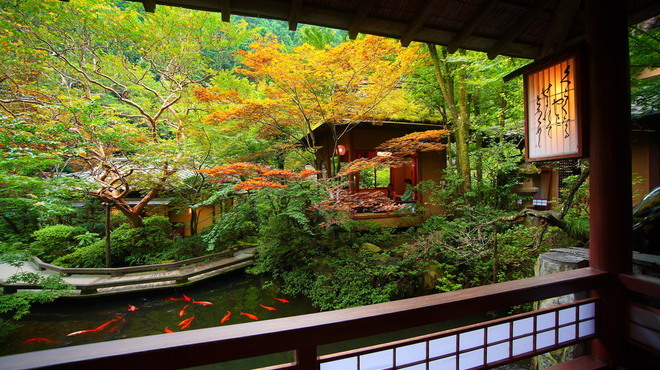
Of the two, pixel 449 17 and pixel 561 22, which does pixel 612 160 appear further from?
pixel 449 17

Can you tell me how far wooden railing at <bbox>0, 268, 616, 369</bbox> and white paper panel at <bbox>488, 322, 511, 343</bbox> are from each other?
289 millimetres

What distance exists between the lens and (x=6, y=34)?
26.8ft

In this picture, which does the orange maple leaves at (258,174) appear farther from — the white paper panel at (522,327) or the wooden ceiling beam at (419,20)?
the white paper panel at (522,327)

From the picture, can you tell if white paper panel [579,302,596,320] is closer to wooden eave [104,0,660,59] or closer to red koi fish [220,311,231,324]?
wooden eave [104,0,660,59]

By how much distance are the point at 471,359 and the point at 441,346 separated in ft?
0.81

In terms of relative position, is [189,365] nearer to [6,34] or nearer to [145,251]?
[145,251]

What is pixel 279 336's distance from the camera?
1.22m

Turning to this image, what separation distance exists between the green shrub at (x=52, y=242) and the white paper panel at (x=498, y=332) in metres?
12.8

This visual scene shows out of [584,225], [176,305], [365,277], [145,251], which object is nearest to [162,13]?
[145,251]

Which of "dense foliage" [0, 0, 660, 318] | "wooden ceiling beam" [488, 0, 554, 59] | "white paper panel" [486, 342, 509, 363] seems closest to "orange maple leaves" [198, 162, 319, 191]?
"dense foliage" [0, 0, 660, 318]

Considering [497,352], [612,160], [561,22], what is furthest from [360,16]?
[497,352]

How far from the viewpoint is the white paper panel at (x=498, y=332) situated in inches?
68.4

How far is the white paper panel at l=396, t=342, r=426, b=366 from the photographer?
155cm

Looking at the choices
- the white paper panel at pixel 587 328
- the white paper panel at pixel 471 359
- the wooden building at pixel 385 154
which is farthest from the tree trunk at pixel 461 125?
the white paper panel at pixel 471 359
